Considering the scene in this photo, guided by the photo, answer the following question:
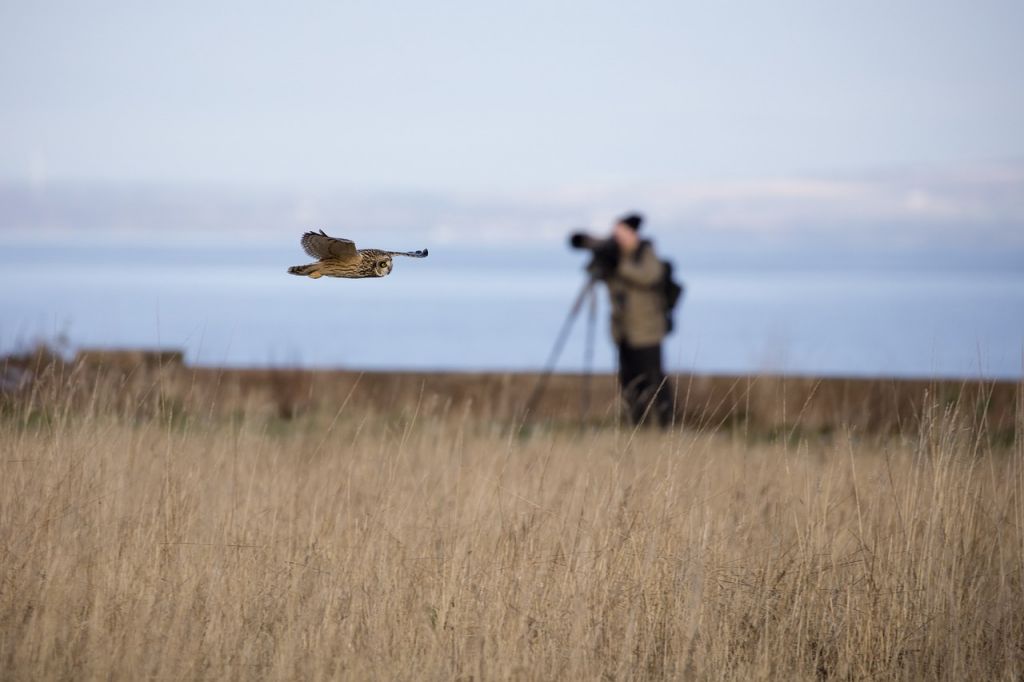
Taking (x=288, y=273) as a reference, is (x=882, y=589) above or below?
below

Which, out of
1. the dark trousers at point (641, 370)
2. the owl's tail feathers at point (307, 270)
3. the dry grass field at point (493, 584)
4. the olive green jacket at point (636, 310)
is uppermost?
the owl's tail feathers at point (307, 270)

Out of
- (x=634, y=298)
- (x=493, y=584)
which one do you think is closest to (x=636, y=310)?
(x=634, y=298)

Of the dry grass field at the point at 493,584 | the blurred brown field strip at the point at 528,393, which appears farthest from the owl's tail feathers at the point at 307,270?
the blurred brown field strip at the point at 528,393

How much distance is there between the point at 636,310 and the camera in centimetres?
911

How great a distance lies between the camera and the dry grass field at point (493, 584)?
12.6ft

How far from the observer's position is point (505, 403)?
388 inches

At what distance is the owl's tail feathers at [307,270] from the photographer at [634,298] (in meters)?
5.89

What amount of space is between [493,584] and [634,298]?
5129 mm

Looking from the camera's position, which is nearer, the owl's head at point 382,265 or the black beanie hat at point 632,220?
the owl's head at point 382,265

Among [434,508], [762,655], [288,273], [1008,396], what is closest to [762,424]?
[1008,396]

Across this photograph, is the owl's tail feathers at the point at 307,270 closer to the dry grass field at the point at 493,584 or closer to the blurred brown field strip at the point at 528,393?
the dry grass field at the point at 493,584

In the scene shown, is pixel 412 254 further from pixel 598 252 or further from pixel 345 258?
pixel 598 252

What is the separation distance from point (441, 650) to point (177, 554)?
45.3 inches

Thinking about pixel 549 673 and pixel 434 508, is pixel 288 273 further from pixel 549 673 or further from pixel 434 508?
pixel 434 508
